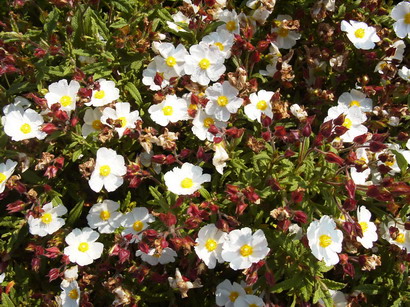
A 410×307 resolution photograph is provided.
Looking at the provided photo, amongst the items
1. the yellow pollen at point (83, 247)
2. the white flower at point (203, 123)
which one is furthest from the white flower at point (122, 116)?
the yellow pollen at point (83, 247)

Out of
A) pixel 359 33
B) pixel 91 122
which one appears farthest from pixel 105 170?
pixel 359 33

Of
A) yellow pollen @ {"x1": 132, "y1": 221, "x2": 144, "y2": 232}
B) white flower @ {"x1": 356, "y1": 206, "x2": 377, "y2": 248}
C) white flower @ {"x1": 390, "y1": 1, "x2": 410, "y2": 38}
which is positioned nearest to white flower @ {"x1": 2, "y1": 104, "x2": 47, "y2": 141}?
yellow pollen @ {"x1": 132, "y1": 221, "x2": 144, "y2": 232}

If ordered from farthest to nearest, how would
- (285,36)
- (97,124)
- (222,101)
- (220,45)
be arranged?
(285,36) < (220,45) < (97,124) < (222,101)

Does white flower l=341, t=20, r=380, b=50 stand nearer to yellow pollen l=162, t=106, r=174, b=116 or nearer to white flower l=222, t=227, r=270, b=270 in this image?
yellow pollen l=162, t=106, r=174, b=116

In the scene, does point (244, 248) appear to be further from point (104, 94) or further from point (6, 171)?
point (6, 171)

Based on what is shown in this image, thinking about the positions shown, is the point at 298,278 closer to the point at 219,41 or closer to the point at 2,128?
the point at 219,41

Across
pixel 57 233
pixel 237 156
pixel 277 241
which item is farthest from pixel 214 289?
pixel 57 233
